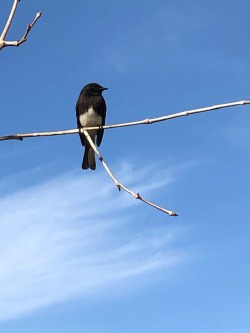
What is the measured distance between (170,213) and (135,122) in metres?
0.71

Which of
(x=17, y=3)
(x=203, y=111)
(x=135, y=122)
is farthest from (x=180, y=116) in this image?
(x=17, y=3)

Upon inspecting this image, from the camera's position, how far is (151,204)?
3012 mm

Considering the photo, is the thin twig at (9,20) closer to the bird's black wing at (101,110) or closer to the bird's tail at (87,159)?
the bird's tail at (87,159)

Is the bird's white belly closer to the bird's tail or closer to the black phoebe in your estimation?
the black phoebe

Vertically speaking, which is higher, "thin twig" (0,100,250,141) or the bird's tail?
the bird's tail

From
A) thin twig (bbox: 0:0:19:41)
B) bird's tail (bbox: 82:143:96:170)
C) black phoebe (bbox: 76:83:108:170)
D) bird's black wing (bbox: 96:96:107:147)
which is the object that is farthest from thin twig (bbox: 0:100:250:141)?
black phoebe (bbox: 76:83:108:170)

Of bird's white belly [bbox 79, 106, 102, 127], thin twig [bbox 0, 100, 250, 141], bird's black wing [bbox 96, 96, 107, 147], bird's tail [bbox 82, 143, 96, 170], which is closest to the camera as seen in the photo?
thin twig [bbox 0, 100, 250, 141]

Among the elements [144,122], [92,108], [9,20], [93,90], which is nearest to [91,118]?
[92,108]

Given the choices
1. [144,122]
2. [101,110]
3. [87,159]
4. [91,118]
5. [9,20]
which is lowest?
[144,122]

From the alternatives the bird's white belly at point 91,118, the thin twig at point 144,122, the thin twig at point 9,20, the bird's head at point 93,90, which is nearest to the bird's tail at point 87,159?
the bird's white belly at point 91,118

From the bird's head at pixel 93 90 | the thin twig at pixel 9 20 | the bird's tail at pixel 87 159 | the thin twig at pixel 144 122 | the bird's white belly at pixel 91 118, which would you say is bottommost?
the thin twig at pixel 144 122

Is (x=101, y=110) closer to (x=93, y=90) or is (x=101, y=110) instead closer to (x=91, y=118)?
(x=91, y=118)

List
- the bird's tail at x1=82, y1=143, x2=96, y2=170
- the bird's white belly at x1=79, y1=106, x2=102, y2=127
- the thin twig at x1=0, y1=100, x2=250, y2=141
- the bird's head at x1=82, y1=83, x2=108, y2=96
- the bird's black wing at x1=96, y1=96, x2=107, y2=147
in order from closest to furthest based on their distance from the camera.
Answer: the thin twig at x1=0, y1=100, x2=250, y2=141 → the bird's tail at x1=82, y1=143, x2=96, y2=170 → the bird's black wing at x1=96, y1=96, x2=107, y2=147 → the bird's white belly at x1=79, y1=106, x2=102, y2=127 → the bird's head at x1=82, y1=83, x2=108, y2=96

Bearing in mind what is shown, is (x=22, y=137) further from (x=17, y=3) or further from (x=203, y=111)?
(x=203, y=111)
